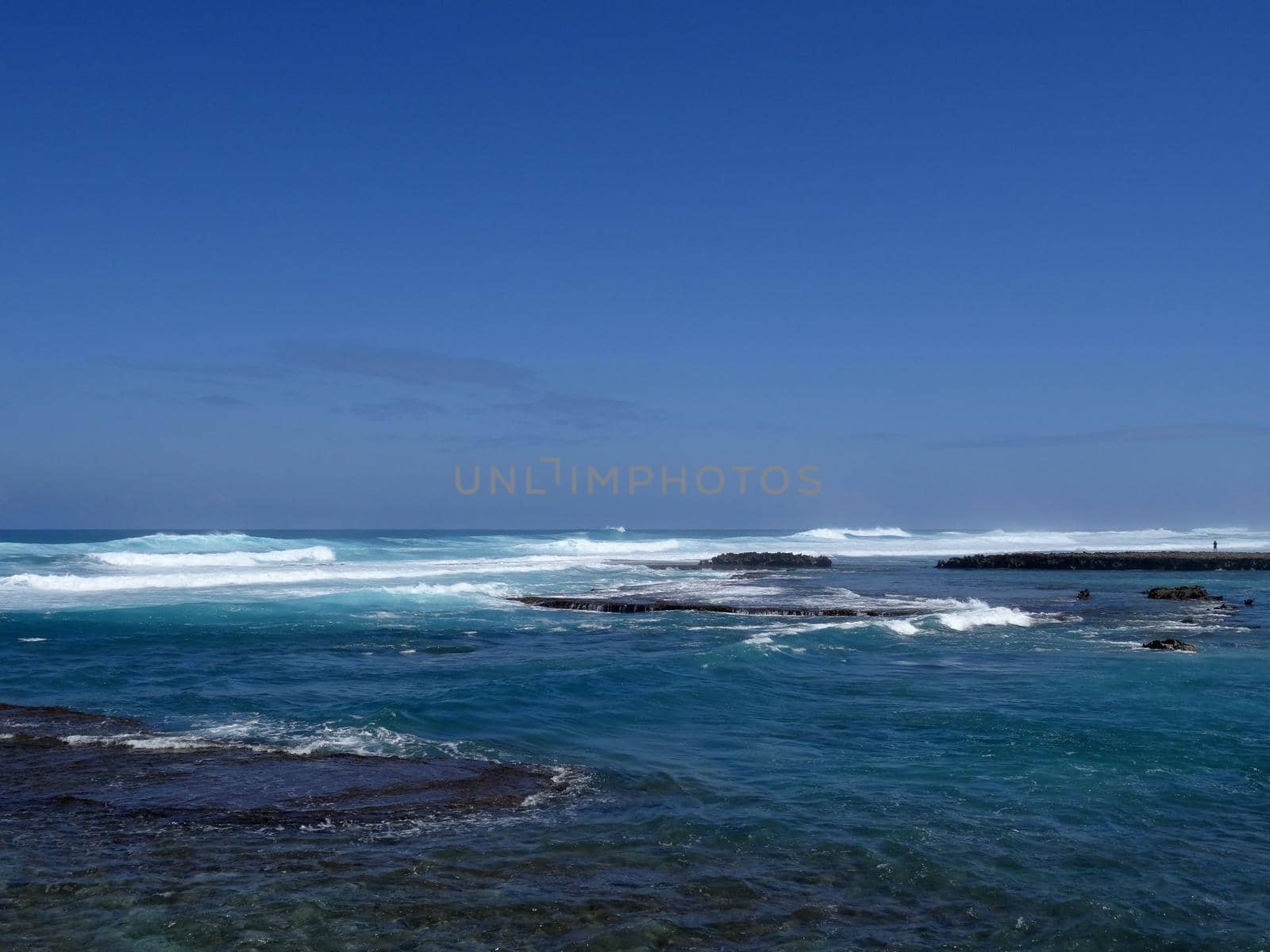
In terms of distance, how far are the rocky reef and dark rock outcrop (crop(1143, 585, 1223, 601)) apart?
2078cm

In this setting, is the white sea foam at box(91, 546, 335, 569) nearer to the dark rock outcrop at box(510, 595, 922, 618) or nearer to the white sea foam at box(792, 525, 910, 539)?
the dark rock outcrop at box(510, 595, 922, 618)

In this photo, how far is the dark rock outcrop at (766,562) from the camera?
5731 cm

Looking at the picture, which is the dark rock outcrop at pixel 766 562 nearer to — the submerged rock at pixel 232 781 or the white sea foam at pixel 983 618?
the white sea foam at pixel 983 618

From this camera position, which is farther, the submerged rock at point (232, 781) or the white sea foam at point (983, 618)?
the white sea foam at point (983, 618)

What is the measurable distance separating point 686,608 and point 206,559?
1415 inches

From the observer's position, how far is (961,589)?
39.1 m

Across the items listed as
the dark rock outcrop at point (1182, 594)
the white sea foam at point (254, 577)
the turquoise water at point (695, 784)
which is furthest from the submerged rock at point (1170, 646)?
the white sea foam at point (254, 577)

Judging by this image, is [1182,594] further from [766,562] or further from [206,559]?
[206,559]

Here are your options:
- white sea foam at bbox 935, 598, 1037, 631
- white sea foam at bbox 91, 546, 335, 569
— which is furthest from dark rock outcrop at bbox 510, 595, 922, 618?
white sea foam at bbox 91, 546, 335, 569

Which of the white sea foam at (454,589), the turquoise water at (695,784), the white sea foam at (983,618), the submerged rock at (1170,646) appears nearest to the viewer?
the turquoise water at (695,784)

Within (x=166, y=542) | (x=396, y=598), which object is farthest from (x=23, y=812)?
(x=166, y=542)

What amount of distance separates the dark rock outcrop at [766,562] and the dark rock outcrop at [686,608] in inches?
962

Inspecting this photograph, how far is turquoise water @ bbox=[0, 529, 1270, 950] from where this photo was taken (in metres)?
7.00

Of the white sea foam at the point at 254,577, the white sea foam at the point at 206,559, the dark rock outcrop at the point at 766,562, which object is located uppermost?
the white sea foam at the point at 206,559
